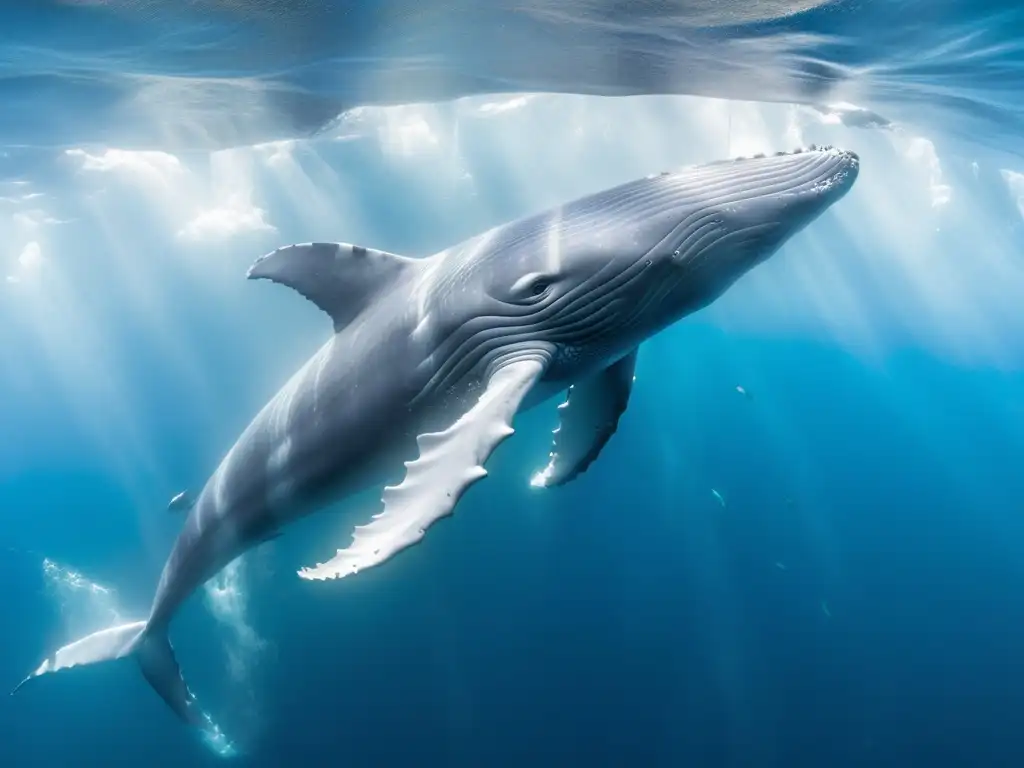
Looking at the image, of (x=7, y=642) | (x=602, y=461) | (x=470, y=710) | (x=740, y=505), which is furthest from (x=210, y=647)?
(x=740, y=505)

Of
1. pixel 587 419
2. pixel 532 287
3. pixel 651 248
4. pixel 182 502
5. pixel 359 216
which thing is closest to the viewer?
pixel 651 248

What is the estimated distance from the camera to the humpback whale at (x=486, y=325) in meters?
4.05

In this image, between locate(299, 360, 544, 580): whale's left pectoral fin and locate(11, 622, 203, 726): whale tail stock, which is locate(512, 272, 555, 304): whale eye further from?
locate(11, 622, 203, 726): whale tail stock

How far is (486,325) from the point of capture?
481cm

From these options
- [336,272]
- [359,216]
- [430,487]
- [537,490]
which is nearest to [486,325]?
[430,487]

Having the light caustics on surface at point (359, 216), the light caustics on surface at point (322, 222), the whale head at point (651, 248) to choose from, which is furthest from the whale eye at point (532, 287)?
the light caustics on surface at point (359, 216)

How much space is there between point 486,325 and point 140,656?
296 inches

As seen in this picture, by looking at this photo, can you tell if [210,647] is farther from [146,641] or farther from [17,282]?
[17,282]

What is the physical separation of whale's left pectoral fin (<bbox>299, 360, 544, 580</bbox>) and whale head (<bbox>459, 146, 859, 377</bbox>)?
866mm

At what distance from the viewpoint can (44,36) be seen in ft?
41.0

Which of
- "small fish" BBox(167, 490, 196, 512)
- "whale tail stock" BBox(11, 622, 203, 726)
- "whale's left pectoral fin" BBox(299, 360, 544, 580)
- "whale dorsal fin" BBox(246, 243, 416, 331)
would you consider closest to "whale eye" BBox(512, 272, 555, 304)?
"whale's left pectoral fin" BBox(299, 360, 544, 580)

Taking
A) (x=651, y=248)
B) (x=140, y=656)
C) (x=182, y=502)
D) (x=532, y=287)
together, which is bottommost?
(x=140, y=656)

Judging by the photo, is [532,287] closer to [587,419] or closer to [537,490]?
[587,419]

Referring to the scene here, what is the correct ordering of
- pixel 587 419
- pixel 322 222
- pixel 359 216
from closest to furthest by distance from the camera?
pixel 587 419 < pixel 359 216 < pixel 322 222
